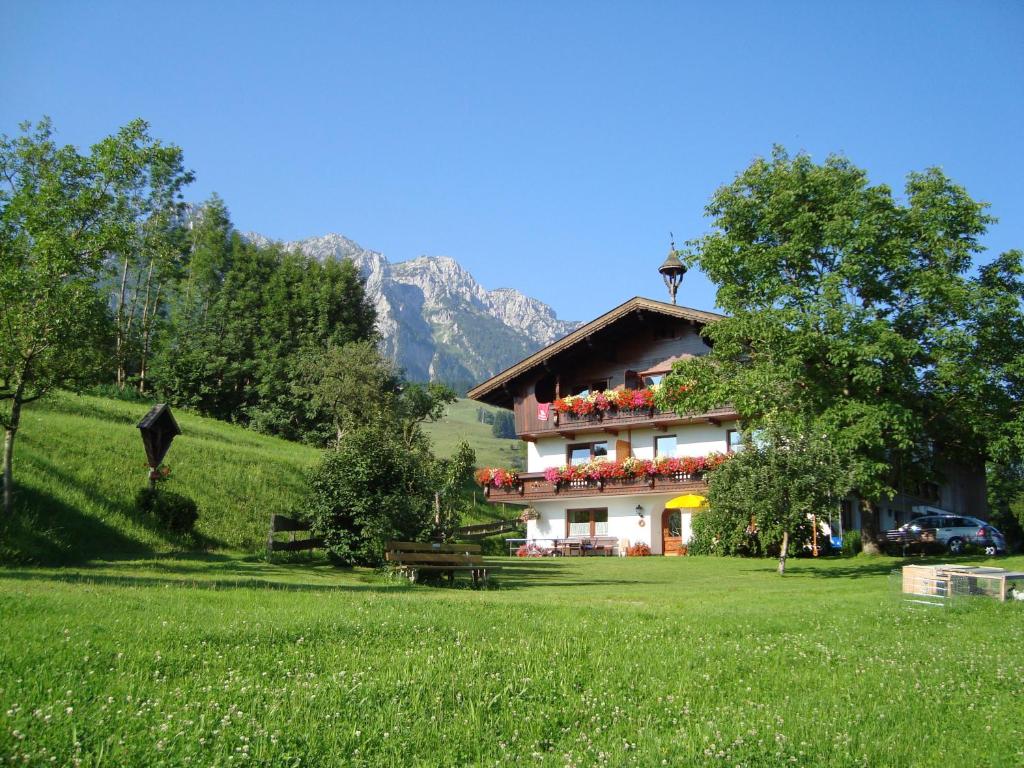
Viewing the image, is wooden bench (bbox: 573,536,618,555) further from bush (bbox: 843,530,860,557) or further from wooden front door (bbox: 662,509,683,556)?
bush (bbox: 843,530,860,557)

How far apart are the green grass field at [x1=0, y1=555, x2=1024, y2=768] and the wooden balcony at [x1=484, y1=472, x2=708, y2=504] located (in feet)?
81.0

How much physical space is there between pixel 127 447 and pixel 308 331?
3574 centimetres

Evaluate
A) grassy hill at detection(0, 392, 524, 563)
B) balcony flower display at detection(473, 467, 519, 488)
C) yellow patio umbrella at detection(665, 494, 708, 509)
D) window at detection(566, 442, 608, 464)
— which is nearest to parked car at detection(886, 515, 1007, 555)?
yellow patio umbrella at detection(665, 494, 708, 509)

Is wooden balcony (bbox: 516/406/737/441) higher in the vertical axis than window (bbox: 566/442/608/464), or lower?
higher

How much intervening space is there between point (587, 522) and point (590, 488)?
2.87 metres

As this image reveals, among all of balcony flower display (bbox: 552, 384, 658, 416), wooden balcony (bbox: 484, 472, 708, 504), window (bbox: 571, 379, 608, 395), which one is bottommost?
wooden balcony (bbox: 484, 472, 708, 504)

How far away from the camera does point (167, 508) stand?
21516 mm

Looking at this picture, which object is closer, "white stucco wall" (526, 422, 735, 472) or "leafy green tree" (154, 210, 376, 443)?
"white stucco wall" (526, 422, 735, 472)

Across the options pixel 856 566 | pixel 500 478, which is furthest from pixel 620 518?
pixel 856 566

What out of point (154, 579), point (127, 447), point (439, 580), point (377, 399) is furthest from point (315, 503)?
point (377, 399)

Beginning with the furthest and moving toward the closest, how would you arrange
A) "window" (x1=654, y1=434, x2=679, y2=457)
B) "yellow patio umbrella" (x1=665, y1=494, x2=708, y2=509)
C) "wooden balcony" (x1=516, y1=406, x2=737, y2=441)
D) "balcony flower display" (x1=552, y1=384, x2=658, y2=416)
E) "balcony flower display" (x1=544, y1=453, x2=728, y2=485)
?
"window" (x1=654, y1=434, x2=679, y2=457)
"balcony flower display" (x1=552, y1=384, x2=658, y2=416)
"wooden balcony" (x1=516, y1=406, x2=737, y2=441)
"balcony flower display" (x1=544, y1=453, x2=728, y2=485)
"yellow patio umbrella" (x1=665, y1=494, x2=708, y2=509)

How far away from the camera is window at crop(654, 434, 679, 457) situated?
131 feet

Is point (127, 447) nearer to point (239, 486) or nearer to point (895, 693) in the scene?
point (239, 486)

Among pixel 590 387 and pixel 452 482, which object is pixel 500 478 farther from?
pixel 452 482
